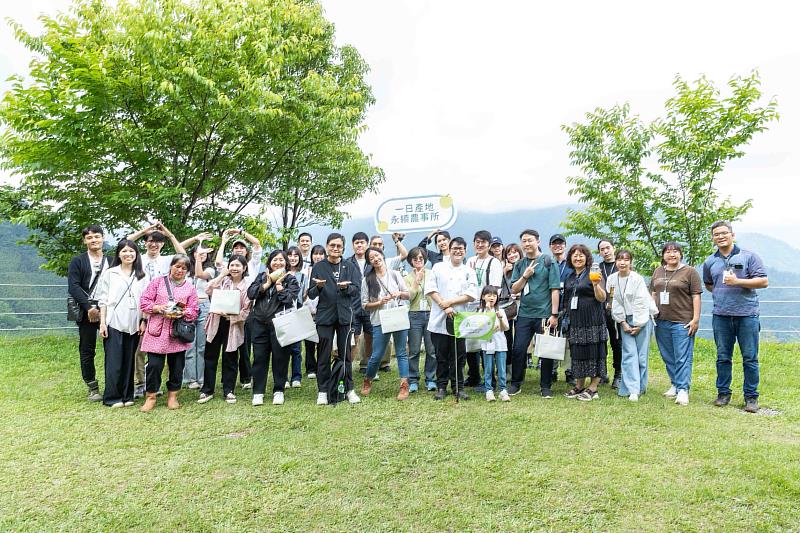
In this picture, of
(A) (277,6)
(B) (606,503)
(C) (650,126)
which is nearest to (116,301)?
(B) (606,503)

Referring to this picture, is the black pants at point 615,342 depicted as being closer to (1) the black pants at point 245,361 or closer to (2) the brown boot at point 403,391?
(2) the brown boot at point 403,391

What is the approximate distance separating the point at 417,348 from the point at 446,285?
99 centimetres

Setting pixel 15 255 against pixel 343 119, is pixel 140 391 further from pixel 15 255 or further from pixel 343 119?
pixel 15 255

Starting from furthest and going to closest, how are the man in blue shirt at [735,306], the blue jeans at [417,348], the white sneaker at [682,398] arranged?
the blue jeans at [417,348] < the white sneaker at [682,398] < the man in blue shirt at [735,306]

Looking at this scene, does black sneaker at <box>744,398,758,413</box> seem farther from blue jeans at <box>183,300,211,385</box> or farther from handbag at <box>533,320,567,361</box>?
blue jeans at <box>183,300,211,385</box>

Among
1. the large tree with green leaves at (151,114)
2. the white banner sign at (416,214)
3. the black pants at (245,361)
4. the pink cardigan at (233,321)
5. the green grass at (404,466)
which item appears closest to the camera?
the green grass at (404,466)

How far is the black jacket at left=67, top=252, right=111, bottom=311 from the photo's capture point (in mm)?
5406

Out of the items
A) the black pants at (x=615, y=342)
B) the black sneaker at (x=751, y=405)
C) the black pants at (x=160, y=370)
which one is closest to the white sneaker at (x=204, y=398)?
the black pants at (x=160, y=370)

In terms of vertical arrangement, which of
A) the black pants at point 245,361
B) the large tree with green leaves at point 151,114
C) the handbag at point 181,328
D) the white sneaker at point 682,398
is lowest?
the white sneaker at point 682,398

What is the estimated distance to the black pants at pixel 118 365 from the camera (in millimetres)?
5207

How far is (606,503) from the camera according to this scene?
3018 millimetres

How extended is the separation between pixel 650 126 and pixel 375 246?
22.3ft

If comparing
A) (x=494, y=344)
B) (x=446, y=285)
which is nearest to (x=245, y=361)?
(x=446, y=285)

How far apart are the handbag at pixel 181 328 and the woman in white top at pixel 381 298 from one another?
2.01 m
